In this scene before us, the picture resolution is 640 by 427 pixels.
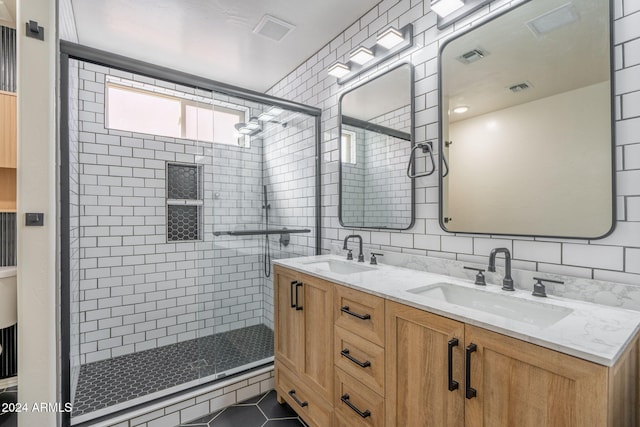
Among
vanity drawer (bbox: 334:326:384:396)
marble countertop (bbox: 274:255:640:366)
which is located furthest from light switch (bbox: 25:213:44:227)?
vanity drawer (bbox: 334:326:384:396)

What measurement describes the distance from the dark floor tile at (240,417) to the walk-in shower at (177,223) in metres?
0.24

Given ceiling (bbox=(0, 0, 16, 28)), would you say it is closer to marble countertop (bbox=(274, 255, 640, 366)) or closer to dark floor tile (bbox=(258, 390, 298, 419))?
marble countertop (bbox=(274, 255, 640, 366))

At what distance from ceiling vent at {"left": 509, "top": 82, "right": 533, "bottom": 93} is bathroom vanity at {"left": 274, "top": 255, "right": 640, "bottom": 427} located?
941mm

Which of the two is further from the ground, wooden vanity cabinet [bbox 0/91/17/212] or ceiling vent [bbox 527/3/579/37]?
ceiling vent [bbox 527/3/579/37]

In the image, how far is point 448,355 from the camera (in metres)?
1.01

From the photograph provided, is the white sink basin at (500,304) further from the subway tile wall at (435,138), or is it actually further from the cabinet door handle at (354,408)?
the cabinet door handle at (354,408)

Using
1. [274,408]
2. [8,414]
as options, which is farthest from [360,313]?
[8,414]

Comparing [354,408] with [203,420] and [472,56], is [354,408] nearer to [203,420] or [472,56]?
[203,420]

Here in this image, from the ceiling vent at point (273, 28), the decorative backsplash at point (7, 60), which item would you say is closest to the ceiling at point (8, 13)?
the decorative backsplash at point (7, 60)

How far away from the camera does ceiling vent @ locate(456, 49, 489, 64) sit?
157 centimetres

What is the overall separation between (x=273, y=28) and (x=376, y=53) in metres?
0.87

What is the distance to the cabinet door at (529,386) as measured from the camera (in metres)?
0.75

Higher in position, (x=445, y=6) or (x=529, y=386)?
(x=445, y=6)

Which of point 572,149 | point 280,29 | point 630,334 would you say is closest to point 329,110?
point 280,29
